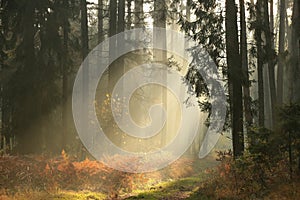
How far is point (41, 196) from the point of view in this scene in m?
11.2

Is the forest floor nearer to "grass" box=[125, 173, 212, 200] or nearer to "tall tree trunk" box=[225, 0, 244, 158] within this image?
"grass" box=[125, 173, 212, 200]

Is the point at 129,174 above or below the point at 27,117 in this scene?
below

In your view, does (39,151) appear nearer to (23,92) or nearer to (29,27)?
(23,92)

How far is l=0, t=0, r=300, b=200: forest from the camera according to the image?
10.7 meters

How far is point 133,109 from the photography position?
27516 mm

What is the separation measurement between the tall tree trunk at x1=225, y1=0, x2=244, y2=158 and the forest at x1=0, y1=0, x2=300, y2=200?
0.03 meters

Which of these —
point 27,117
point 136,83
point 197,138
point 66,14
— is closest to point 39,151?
point 27,117

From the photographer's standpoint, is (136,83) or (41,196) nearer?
(41,196)

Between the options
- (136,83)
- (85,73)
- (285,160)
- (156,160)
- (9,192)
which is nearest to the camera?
(285,160)

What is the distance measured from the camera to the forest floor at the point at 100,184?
1023 cm

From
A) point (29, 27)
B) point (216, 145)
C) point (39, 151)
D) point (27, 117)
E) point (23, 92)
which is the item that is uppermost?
point (29, 27)

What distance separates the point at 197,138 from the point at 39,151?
2520 centimetres

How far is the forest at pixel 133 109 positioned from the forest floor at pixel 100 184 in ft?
0.14

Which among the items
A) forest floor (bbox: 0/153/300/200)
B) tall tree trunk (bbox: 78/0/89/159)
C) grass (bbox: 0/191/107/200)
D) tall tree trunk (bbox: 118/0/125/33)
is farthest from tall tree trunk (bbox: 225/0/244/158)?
tall tree trunk (bbox: 118/0/125/33)
